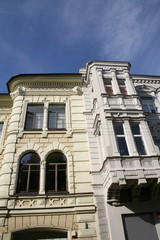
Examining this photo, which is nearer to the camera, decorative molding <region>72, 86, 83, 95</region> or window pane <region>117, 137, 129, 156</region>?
window pane <region>117, 137, 129, 156</region>

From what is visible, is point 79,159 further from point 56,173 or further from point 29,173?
point 29,173

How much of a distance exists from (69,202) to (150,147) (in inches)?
200

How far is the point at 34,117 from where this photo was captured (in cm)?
1270

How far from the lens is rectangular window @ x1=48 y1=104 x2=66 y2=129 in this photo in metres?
12.5

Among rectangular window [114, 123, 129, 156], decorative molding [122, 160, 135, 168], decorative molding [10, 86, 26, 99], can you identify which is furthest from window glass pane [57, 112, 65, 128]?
decorative molding [122, 160, 135, 168]

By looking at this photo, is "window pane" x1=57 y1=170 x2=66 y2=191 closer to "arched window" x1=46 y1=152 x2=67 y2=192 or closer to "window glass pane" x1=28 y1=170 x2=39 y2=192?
"arched window" x1=46 y1=152 x2=67 y2=192

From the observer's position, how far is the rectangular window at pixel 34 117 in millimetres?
12241

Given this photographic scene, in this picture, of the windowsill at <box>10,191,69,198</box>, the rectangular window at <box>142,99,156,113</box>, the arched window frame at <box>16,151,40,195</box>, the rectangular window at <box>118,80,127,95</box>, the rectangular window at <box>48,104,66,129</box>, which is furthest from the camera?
the rectangular window at <box>142,99,156,113</box>

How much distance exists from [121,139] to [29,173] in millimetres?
5485

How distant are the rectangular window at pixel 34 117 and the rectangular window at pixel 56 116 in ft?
2.12

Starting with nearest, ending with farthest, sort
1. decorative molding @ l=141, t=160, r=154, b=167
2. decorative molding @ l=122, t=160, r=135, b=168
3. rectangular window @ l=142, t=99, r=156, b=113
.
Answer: decorative molding @ l=122, t=160, r=135, b=168, decorative molding @ l=141, t=160, r=154, b=167, rectangular window @ l=142, t=99, r=156, b=113

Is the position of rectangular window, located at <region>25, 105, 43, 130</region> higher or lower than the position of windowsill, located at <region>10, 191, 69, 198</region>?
higher

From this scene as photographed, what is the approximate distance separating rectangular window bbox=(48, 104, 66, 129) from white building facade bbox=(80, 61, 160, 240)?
1.82m

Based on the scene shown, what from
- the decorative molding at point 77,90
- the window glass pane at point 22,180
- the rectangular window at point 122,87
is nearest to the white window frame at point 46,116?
the decorative molding at point 77,90
